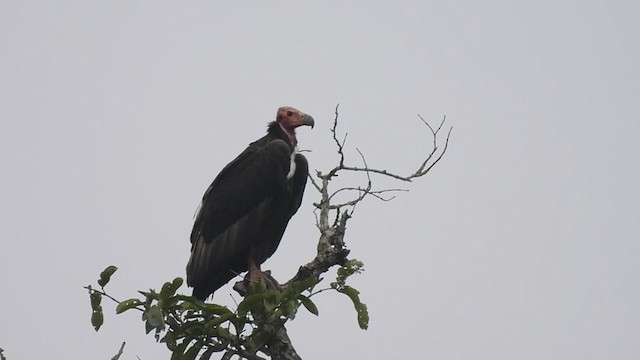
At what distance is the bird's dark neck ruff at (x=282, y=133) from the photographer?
7.67 meters

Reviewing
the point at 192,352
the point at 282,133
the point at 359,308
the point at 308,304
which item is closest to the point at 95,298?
the point at 192,352

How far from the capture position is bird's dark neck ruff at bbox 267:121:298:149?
7.67m

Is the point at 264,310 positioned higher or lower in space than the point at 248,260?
lower

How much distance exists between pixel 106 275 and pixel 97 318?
12.7 inches

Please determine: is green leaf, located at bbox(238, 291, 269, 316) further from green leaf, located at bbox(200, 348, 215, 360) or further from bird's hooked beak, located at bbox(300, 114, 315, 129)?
bird's hooked beak, located at bbox(300, 114, 315, 129)

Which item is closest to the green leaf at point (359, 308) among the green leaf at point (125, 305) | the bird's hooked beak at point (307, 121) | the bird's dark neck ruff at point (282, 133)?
the green leaf at point (125, 305)

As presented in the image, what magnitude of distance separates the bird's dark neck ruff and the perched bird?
1.19ft

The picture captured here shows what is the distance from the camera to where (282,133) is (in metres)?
7.73

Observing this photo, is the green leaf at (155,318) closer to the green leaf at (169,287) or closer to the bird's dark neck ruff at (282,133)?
the green leaf at (169,287)

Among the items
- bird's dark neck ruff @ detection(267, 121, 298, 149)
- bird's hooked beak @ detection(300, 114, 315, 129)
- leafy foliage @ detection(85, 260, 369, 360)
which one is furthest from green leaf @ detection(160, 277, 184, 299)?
bird's hooked beak @ detection(300, 114, 315, 129)

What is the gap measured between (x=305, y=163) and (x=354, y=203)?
167cm

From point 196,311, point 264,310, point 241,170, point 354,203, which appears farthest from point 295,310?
point 241,170

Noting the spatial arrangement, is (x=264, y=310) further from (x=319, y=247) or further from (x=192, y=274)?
(x=192, y=274)

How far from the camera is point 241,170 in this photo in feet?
23.6
